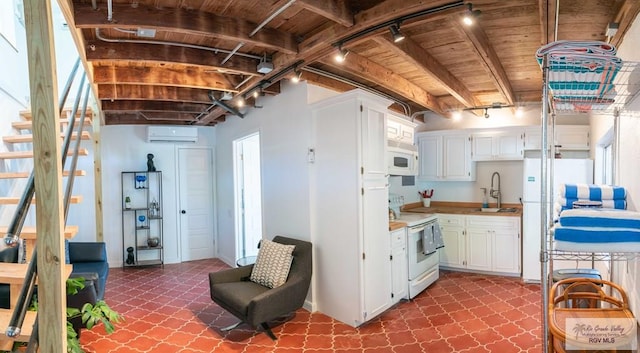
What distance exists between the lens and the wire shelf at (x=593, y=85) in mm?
1350

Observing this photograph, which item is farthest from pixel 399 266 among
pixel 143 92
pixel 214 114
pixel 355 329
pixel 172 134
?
pixel 172 134

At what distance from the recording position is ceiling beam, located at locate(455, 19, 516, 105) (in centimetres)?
233

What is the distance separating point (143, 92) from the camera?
12.7 ft

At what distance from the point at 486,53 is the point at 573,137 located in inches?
114

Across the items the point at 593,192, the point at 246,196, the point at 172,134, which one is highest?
the point at 172,134

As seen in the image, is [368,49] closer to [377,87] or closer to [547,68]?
[377,87]

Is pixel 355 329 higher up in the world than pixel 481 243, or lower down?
lower down

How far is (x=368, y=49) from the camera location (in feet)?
9.73

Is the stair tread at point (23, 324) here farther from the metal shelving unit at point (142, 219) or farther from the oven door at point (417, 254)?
the metal shelving unit at point (142, 219)

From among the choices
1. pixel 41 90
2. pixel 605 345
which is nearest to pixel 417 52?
pixel 605 345

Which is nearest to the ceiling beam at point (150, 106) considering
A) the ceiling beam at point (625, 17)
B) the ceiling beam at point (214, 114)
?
the ceiling beam at point (214, 114)

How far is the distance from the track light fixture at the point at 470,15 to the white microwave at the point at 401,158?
1841mm

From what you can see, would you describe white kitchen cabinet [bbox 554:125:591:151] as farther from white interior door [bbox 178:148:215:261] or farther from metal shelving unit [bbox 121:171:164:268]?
metal shelving unit [bbox 121:171:164:268]

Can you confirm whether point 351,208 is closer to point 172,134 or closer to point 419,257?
point 419,257
